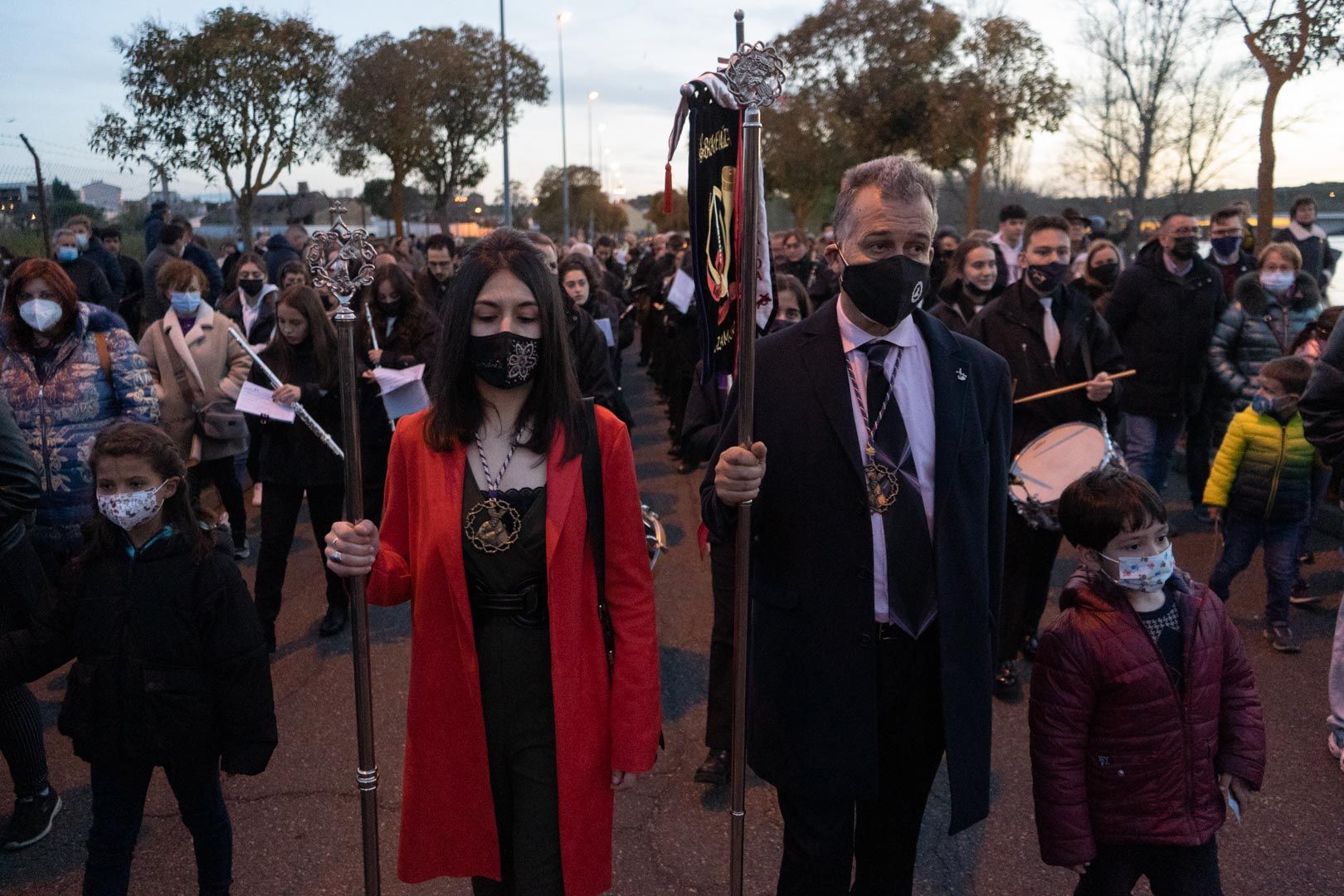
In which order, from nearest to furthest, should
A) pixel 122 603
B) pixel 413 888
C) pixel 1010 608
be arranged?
1. pixel 122 603
2. pixel 413 888
3. pixel 1010 608

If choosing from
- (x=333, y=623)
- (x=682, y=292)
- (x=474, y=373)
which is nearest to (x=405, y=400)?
(x=333, y=623)

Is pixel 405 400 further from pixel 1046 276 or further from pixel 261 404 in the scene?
pixel 1046 276

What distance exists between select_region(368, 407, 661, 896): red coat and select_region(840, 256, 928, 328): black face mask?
69 cm

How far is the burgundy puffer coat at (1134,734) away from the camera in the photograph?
2803 mm

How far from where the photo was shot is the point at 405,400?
6137 mm

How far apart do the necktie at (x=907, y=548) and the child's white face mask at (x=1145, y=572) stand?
661 millimetres

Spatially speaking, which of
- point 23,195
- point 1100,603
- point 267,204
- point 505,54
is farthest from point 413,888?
point 267,204

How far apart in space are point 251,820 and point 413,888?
2.62 feet

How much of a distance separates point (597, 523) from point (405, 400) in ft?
12.4

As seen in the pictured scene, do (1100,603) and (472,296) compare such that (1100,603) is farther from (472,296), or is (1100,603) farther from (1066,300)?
(1066,300)

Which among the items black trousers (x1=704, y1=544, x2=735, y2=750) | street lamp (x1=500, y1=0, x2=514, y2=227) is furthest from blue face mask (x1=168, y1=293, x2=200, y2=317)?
street lamp (x1=500, y1=0, x2=514, y2=227)

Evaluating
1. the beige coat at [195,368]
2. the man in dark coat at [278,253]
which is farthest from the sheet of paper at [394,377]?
the man in dark coat at [278,253]

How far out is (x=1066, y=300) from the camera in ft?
17.5

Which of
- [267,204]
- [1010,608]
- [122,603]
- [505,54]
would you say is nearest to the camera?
[122,603]
